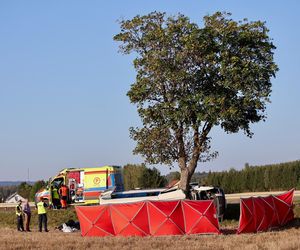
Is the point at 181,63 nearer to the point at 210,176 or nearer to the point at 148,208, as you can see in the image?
the point at 148,208

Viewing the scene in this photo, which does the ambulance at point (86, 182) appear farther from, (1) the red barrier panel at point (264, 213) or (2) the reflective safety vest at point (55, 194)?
(1) the red barrier panel at point (264, 213)

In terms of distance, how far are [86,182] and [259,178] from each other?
2258 centimetres

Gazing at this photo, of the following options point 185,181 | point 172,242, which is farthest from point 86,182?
point 172,242

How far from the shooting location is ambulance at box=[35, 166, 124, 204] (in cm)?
3919

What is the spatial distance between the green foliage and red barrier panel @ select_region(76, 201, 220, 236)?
97.2ft

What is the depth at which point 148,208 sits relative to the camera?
80.8 ft

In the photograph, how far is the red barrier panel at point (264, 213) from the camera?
25.0m

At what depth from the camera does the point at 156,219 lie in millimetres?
24375

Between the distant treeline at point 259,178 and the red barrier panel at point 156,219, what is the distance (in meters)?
32.9

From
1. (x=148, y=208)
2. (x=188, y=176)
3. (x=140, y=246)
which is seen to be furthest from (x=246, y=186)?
(x=140, y=246)

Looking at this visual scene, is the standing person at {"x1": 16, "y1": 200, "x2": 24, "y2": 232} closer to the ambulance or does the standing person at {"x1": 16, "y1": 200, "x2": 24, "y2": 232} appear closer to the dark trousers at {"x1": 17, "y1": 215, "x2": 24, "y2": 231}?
the dark trousers at {"x1": 17, "y1": 215, "x2": 24, "y2": 231}

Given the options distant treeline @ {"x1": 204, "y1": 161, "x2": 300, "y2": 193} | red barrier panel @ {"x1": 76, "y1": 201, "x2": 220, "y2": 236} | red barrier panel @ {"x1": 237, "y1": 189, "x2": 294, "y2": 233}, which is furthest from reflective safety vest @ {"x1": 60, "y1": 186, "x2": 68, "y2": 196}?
distant treeline @ {"x1": 204, "y1": 161, "x2": 300, "y2": 193}

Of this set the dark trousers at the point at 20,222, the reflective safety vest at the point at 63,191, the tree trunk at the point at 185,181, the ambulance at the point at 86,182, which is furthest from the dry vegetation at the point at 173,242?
the ambulance at the point at 86,182

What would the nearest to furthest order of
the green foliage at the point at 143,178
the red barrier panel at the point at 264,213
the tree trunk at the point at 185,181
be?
the red barrier panel at the point at 264,213
the tree trunk at the point at 185,181
the green foliage at the point at 143,178
